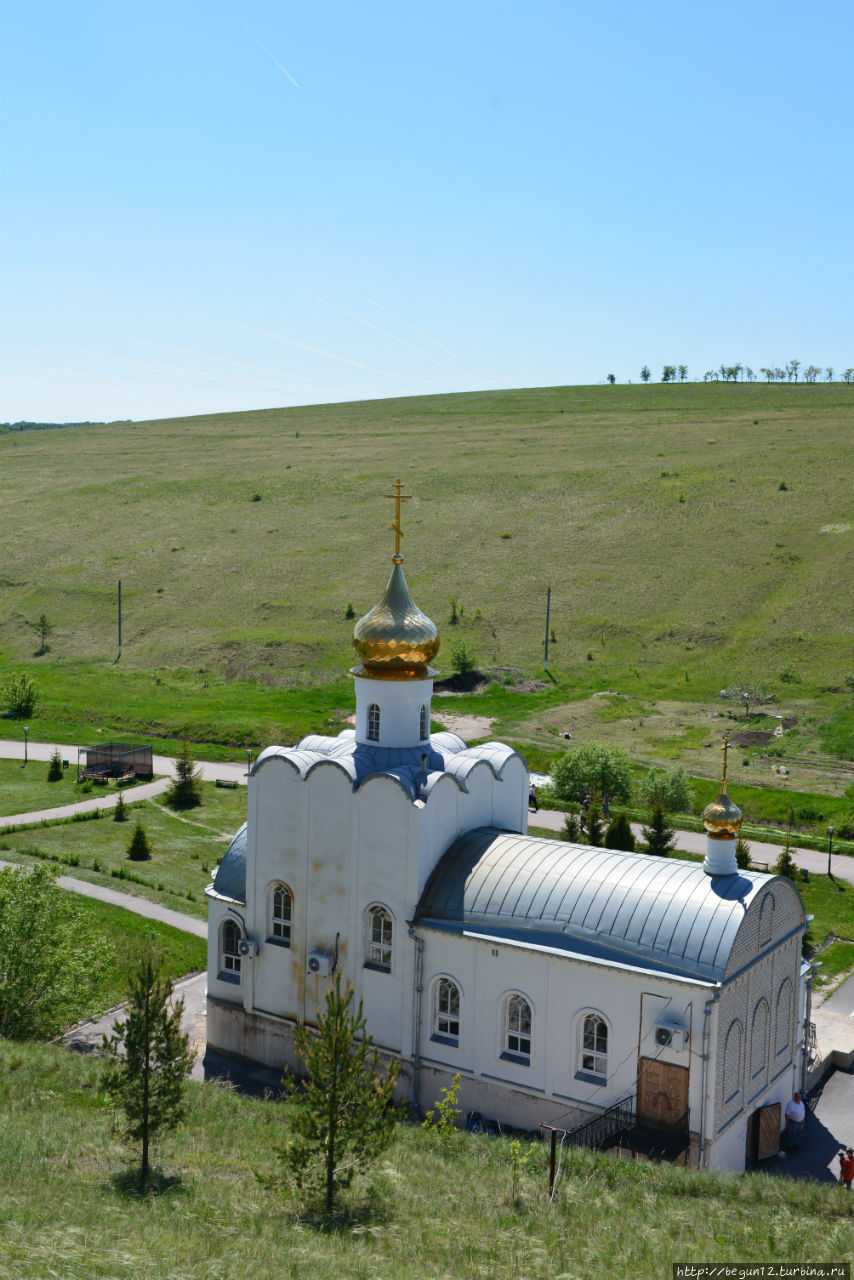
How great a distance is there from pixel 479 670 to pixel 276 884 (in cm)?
4239

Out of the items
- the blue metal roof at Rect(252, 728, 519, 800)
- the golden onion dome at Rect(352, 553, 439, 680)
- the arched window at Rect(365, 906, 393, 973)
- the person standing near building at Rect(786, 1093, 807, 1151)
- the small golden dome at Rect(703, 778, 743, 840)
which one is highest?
the golden onion dome at Rect(352, 553, 439, 680)

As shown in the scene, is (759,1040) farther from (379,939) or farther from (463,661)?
(463,661)

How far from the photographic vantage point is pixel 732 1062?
1916 cm

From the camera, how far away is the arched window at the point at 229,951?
23.7 metres

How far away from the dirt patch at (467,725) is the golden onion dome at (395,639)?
3061 centimetres

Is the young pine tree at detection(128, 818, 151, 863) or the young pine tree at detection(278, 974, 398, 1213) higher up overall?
the young pine tree at detection(278, 974, 398, 1213)

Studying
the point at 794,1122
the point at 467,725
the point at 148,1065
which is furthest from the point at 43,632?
the point at 148,1065

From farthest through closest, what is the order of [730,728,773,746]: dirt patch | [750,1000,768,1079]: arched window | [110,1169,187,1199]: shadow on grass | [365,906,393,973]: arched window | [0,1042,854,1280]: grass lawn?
[730,728,773,746]: dirt patch < [365,906,393,973]: arched window < [750,1000,768,1079]: arched window < [110,1169,187,1199]: shadow on grass < [0,1042,854,1280]: grass lawn

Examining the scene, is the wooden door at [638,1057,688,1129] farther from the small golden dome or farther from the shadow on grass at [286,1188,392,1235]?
the shadow on grass at [286,1188,392,1235]

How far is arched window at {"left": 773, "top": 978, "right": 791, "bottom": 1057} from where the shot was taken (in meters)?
21.0

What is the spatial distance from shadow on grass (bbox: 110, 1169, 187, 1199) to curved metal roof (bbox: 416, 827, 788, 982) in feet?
22.6

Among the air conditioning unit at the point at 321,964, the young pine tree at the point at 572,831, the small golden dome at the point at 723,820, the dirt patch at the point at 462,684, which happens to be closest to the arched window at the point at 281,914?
the air conditioning unit at the point at 321,964

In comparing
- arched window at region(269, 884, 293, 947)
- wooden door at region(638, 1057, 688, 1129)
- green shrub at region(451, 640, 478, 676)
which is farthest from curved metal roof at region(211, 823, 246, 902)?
green shrub at region(451, 640, 478, 676)

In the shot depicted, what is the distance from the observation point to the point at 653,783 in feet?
143
